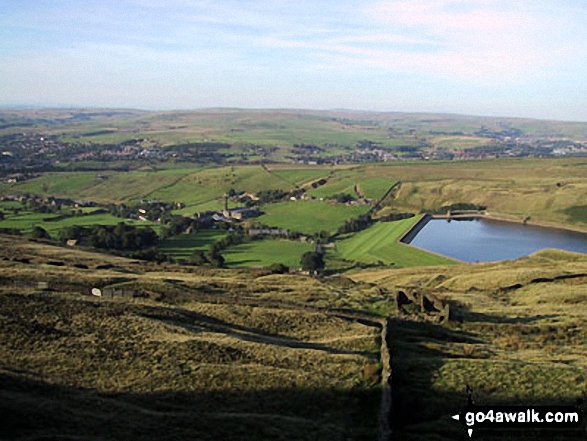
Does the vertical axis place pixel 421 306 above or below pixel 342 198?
above

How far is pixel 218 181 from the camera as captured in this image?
605 feet

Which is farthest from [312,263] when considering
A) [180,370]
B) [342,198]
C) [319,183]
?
[319,183]

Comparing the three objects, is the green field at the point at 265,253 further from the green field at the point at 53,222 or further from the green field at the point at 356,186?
the green field at the point at 356,186

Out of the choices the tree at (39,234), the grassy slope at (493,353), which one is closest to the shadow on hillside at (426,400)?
the grassy slope at (493,353)

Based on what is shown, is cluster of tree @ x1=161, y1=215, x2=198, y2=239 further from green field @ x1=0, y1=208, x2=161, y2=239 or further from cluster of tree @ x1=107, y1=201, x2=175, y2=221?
cluster of tree @ x1=107, y1=201, x2=175, y2=221

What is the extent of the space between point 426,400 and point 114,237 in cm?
8292

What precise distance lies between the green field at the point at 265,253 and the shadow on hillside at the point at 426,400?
57.5 metres

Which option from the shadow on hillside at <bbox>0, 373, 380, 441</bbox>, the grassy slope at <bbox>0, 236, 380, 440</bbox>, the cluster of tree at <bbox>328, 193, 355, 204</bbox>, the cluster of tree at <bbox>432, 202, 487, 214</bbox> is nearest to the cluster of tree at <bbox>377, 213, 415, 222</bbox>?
the cluster of tree at <bbox>432, 202, 487, 214</bbox>

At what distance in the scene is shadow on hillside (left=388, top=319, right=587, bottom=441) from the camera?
21562mm

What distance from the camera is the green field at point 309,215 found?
12631 cm

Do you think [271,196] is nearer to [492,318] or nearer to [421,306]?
[421,306]

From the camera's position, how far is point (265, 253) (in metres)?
102

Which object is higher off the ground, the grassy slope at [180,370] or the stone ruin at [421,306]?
the grassy slope at [180,370]

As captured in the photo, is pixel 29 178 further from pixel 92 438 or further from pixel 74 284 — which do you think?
pixel 92 438
